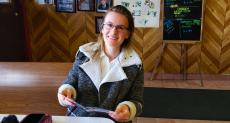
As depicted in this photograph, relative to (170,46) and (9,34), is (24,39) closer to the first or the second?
(9,34)

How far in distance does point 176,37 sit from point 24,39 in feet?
7.63

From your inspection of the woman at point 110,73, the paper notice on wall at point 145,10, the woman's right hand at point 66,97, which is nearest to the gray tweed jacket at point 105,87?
the woman at point 110,73

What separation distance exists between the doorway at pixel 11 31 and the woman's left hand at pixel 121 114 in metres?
3.42

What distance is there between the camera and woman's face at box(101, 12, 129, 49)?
1645 millimetres

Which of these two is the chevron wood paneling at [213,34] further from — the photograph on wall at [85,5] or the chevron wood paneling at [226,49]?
the photograph on wall at [85,5]

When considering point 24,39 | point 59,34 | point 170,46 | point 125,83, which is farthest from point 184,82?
point 125,83

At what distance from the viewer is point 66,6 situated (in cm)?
476

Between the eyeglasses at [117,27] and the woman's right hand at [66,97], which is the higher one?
the eyeglasses at [117,27]

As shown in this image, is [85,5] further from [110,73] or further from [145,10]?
[110,73]

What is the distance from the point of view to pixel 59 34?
16.1 ft

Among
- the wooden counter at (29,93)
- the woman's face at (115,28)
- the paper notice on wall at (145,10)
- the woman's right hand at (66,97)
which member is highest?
the paper notice on wall at (145,10)

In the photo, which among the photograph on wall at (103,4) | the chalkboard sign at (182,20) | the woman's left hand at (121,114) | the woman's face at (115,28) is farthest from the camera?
the photograph on wall at (103,4)

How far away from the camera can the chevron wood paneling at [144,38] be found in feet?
15.4

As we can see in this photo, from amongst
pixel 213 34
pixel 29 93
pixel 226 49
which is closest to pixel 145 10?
pixel 213 34
